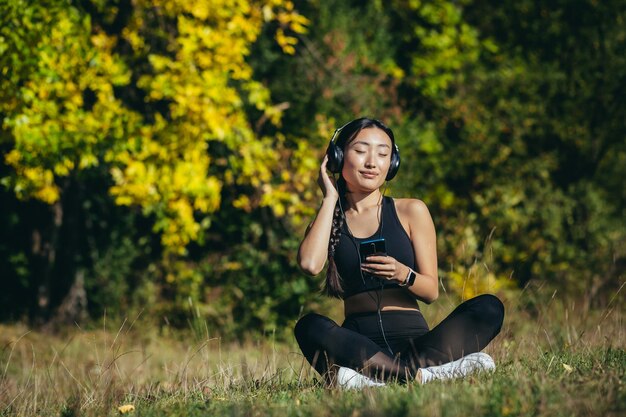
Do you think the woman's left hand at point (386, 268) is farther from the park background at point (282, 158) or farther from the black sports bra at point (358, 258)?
the park background at point (282, 158)

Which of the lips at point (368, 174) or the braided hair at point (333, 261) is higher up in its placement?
the lips at point (368, 174)

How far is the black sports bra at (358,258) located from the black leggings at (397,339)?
A: 0.14m

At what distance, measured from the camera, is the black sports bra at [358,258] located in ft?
12.2

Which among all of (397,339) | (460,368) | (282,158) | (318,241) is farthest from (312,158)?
(460,368)

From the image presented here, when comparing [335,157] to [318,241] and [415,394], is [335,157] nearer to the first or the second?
[318,241]

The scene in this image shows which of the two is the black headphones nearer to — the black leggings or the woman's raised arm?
the woman's raised arm

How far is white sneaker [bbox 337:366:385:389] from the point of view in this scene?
343 centimetres

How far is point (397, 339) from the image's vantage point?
3.68m

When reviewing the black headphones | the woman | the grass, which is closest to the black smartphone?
the woman

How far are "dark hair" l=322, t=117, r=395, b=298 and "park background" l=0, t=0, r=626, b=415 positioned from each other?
2.92 m

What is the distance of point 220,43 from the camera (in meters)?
6.95

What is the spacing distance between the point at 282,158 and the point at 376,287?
4.94 m

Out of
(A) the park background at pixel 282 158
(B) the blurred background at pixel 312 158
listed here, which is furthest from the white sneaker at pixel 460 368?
(B) the blurred background at pixel 312 158

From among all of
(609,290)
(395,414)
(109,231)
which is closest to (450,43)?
(609,290)
